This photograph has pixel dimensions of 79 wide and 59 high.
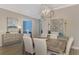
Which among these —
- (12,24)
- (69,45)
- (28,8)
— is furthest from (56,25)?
(12,24)

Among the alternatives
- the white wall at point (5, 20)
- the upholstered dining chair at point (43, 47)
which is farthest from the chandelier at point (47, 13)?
the upholstered dining chair at point (43, 47)

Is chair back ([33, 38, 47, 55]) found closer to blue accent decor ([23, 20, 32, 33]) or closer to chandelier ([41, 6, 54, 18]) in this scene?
blue accent decor ([23, 20, 32, 33])

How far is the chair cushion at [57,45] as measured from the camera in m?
1.46

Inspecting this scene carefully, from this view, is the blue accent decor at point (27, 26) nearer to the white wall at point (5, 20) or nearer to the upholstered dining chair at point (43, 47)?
the white wall at point (5, 20)

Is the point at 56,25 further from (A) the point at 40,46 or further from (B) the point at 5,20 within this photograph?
(B) the point at 5,20

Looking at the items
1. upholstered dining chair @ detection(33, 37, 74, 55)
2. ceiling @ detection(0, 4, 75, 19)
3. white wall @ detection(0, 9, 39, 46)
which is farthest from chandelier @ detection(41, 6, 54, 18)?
upholstered dining chair @ detection(33, 37, 74, 55)

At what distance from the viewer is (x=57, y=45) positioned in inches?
58.9

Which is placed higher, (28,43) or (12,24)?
(12,24)

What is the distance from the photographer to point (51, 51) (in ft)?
4.82

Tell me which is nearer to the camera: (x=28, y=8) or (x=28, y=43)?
(x=28, y=8)

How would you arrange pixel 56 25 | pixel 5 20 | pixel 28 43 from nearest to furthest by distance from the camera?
pixel 5 20 < pixel 56 25 < pixel 28 43
